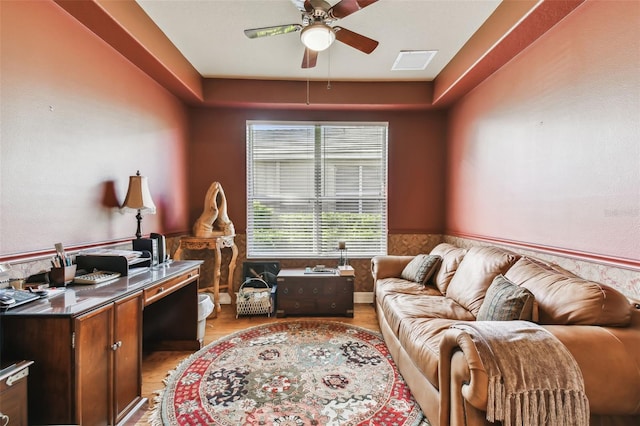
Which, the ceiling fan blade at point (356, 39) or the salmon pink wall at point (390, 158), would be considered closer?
the ceiling fan blade at point (356, 39)

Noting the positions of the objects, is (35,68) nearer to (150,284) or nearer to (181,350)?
(150,284)

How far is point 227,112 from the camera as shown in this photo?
4.18 meters

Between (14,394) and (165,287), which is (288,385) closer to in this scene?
(165,287)

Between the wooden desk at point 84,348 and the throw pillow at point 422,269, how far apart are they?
2.46 meters

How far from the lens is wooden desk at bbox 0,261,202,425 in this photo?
4.39 ft

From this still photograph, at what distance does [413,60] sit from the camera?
3348mm

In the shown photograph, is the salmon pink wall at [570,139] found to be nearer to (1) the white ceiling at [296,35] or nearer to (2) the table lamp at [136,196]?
(1) the white ceiling at [296,35]

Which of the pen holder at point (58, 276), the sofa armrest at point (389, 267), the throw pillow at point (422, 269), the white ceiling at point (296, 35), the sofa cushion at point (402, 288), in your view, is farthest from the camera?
the sofa armrest at point (389, 267)

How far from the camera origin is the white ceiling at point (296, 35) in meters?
2.47

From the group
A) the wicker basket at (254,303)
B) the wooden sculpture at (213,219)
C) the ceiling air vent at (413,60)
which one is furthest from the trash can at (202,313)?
the ceiling air vent at (413,60)

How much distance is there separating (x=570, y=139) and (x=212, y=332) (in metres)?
3.63

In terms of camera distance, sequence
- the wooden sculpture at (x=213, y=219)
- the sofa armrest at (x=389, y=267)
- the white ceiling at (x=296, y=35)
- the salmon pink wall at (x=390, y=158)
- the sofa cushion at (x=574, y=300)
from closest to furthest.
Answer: the sofa cushion at (x=574, y=300), the white ceiling at (x=296, y=35), the sofa armrest at (x=389, y=267), the wooden sculpture at (x=213, y=219), the salmon pink wall at (x=390, y=158)

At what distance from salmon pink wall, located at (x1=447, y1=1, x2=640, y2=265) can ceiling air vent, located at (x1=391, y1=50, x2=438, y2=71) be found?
70 centimetres

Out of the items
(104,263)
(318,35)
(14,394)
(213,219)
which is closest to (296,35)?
(318,35)
